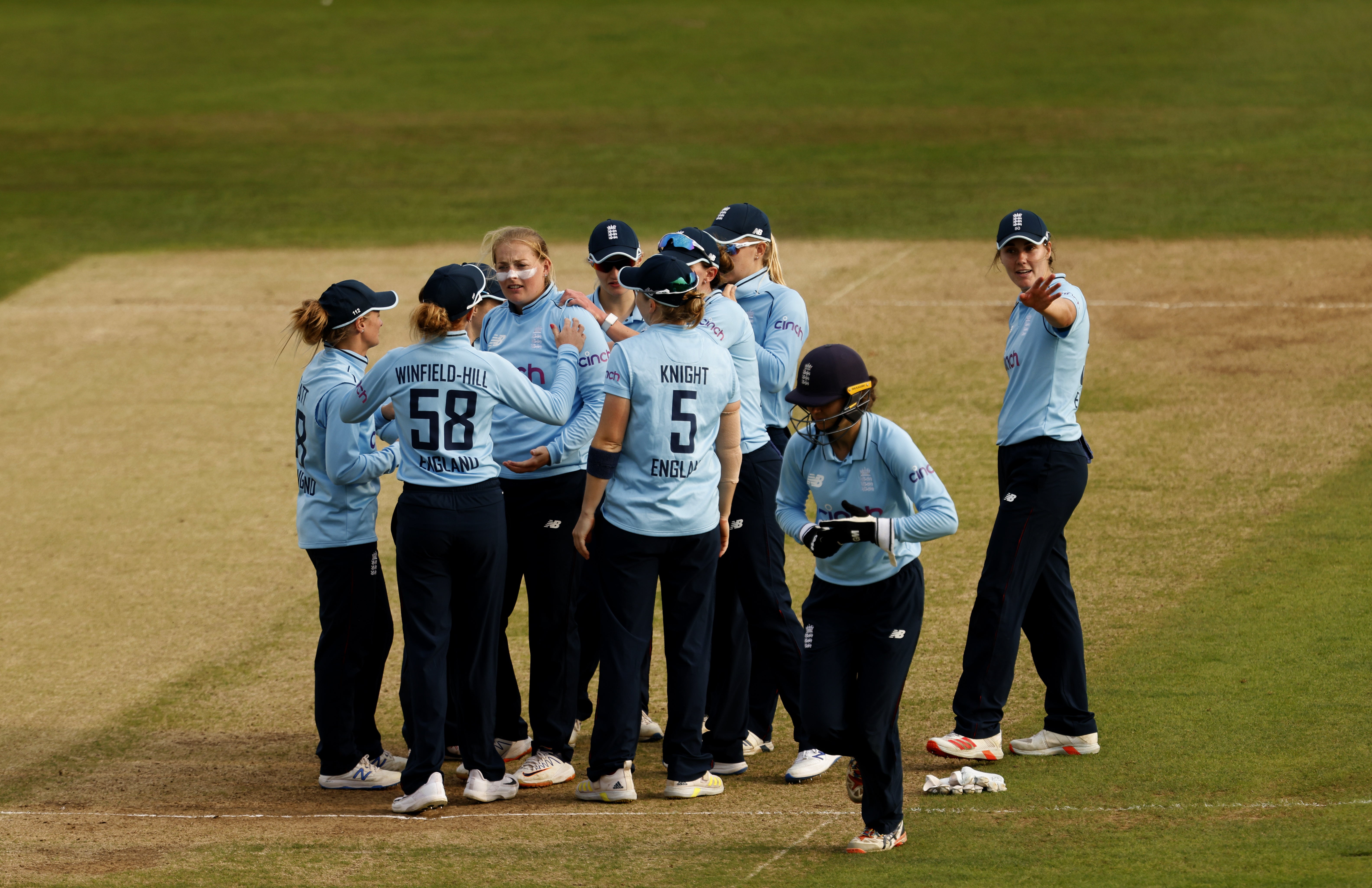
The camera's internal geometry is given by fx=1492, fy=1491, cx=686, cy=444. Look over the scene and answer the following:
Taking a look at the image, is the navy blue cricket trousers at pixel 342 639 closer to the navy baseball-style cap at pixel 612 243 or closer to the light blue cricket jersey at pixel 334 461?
the light blue cricket jersey at pixel 334 461

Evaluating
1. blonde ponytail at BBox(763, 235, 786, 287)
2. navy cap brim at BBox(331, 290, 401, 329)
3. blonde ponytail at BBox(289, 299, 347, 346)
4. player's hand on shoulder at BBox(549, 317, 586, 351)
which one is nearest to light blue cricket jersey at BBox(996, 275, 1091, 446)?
blonde ponytail at BBox(763, 235, 786, 287)

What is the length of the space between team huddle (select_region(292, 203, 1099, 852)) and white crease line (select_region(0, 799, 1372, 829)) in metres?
0.17

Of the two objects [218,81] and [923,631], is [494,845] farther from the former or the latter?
[218,81]

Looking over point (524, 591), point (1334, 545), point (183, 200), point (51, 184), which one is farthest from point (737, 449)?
point (51, 184)

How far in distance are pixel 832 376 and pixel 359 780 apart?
317 centimetres

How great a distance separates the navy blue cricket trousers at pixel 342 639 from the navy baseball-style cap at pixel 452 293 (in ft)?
4.41

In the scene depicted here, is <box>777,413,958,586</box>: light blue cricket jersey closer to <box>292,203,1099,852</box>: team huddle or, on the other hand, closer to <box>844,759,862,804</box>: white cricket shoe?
<box>292,203,1099,852</box>: team huddle

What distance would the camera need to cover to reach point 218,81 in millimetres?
29891

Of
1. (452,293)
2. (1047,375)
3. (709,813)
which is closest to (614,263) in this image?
(452,293)

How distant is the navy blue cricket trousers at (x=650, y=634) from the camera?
21.8 feet

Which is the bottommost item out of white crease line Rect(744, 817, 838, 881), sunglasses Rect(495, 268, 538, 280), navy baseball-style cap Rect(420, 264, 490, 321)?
white crease line Rect(744, 817, 838, 881)

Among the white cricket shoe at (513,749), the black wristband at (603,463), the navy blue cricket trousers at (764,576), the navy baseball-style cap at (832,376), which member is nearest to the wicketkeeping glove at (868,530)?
the navy baseball-style cap at (832,376)

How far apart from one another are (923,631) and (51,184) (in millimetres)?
19048

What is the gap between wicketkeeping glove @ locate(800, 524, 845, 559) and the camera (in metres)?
5.83
